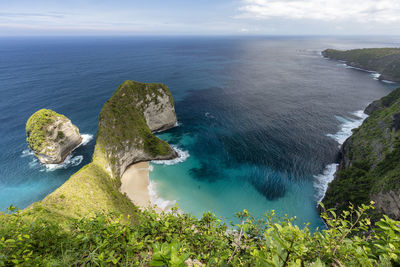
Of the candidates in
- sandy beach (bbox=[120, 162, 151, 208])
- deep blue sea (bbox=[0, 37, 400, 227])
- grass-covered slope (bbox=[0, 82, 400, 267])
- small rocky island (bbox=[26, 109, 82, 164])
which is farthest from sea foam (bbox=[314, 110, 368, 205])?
small rocky island (bbox=[26, 109, 82, 164])

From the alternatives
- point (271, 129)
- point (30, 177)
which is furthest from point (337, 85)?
point (30, 177)

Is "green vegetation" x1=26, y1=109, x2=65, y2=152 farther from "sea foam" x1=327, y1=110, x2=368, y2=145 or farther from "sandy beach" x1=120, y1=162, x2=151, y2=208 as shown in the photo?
"sea foam" x1=327, y1=110, x2=368, y2=145

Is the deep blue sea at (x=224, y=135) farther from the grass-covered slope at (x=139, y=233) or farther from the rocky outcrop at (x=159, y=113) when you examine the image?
the grass-covered slope at (x=139, y=233)

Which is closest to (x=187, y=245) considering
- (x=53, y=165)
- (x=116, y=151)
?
(x=116, y=151)

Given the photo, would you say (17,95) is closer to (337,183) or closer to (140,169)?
(140,169)

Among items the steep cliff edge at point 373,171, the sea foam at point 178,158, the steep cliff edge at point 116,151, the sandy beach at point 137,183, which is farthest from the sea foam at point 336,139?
the sandy beach at point 137,183

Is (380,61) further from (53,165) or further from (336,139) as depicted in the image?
(53,165)

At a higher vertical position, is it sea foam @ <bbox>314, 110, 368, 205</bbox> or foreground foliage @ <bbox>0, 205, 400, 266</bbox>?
foreground foliage @ <bbox>0, 205, 400, 266</bbox>
